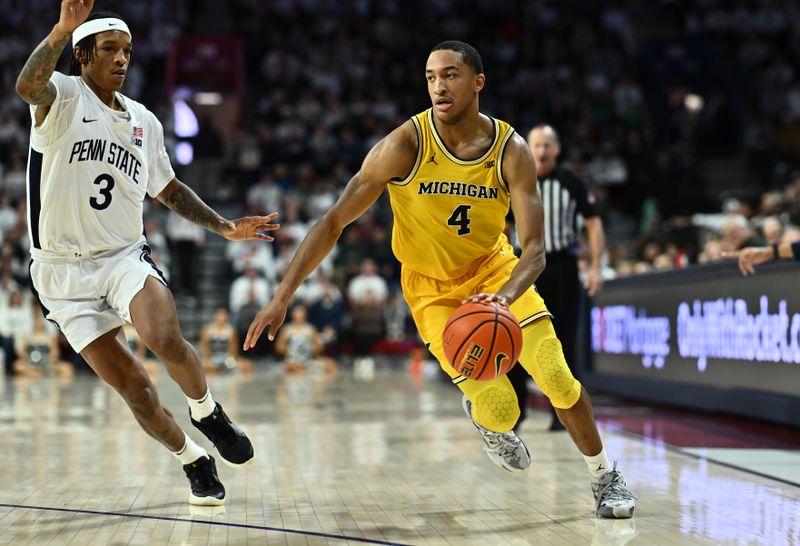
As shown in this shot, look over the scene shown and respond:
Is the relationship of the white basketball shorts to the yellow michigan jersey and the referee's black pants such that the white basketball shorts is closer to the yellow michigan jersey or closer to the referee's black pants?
the yellow michigan jersey

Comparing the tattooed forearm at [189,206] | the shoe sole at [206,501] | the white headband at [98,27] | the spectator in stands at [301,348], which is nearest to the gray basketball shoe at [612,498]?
the shoe sole at [206,501]

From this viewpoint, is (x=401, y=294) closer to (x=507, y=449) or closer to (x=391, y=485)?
(x=391, y=485)

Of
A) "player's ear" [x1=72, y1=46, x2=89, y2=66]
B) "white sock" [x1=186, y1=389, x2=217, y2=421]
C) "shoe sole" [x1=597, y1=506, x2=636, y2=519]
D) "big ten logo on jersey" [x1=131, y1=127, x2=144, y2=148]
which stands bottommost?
"shoe sole" [x1=597, y1=506, x2=636, y2=519]

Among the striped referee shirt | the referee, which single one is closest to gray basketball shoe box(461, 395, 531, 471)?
the referee

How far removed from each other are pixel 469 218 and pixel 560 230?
284 centimetres

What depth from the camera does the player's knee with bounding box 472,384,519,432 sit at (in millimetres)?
4578

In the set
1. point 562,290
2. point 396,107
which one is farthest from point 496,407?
point 396,107

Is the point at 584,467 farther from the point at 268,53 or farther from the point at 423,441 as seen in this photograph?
the point at 268,53

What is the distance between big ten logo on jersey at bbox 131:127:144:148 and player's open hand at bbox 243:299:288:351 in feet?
3.51

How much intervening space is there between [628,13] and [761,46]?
9.79 ft

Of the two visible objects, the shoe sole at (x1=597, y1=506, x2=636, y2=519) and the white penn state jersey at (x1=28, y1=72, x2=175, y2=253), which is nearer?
the shoe sole at (x1=597, y1=506, x2=636, y2=519)

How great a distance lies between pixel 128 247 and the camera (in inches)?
186

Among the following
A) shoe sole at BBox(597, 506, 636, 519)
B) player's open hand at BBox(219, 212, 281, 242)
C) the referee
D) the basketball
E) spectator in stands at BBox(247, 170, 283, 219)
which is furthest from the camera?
spectator in stands at BBox(247, 170, 283, 219)

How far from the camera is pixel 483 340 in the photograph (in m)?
4.04
